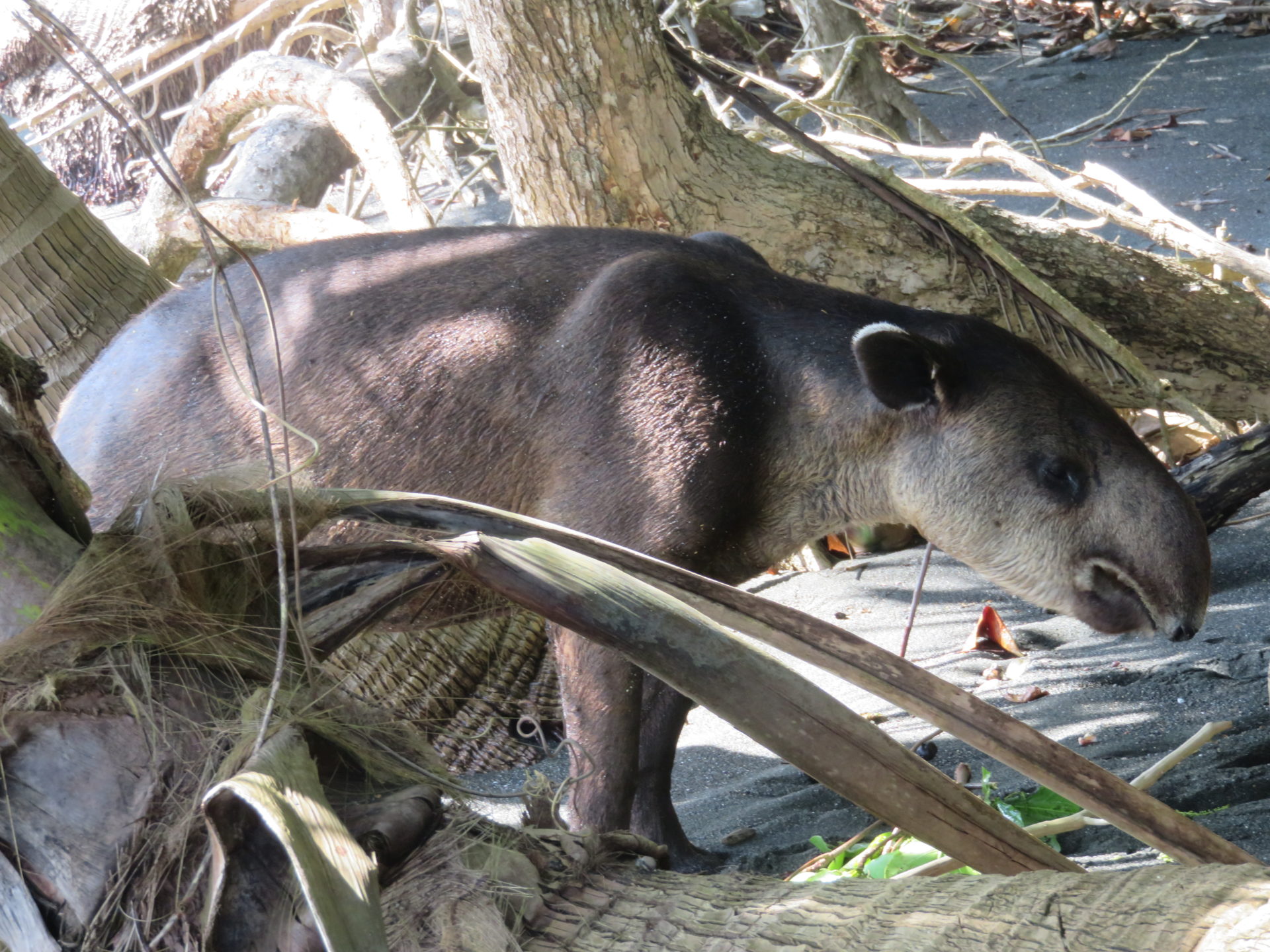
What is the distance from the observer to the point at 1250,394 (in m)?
5.57

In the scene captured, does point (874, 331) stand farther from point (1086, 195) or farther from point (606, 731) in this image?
point (1086, 195)

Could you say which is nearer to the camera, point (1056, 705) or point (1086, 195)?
point (1056, 705)

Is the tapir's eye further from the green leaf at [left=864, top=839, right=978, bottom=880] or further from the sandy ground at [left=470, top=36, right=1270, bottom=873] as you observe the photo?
the green leaf at [left=864, top=839, right=978, bottom=880]

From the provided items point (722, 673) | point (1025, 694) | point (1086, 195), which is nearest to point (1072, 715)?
point (1025, 694)

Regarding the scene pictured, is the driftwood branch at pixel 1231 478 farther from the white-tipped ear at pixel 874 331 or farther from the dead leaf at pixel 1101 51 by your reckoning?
the dead leaf at pixel 1101 51

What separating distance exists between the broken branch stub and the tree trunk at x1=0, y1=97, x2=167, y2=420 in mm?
3077

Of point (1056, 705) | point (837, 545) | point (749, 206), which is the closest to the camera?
point (1056, 705)

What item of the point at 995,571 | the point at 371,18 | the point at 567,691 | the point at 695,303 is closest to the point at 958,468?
the point at 995,571

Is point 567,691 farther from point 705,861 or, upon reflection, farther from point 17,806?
point 17,806

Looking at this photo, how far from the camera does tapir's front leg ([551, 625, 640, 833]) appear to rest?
343 centimetres

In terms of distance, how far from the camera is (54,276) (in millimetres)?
4246

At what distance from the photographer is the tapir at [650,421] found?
11.4ft

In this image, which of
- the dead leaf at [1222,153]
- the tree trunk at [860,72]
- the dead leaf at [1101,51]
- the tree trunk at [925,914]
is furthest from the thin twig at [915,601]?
the dead leaf at [1101,51]

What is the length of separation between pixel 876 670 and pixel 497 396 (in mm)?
1935
